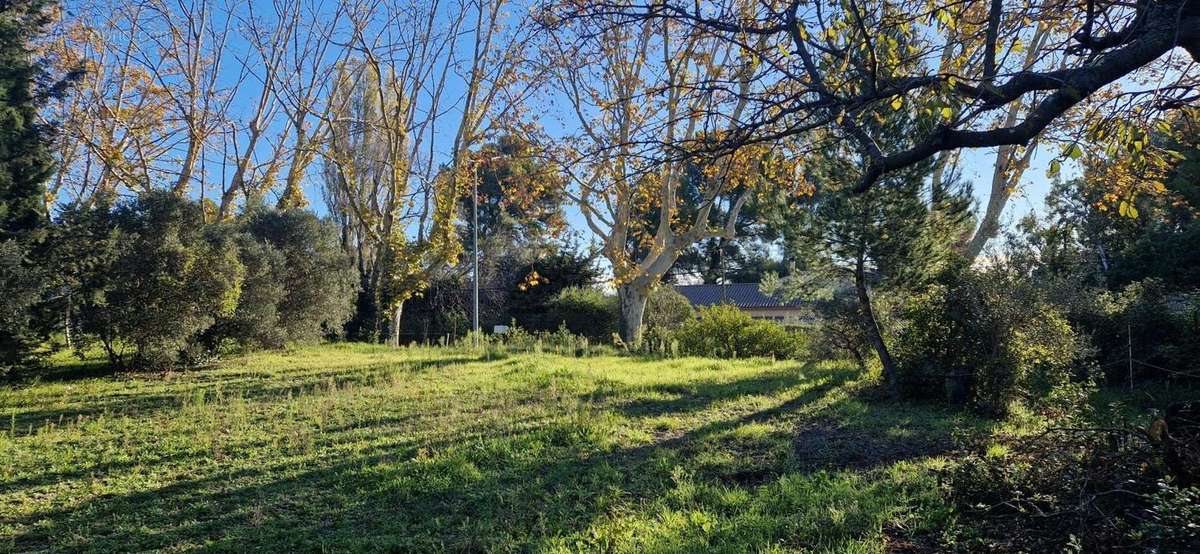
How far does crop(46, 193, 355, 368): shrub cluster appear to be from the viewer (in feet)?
28.1

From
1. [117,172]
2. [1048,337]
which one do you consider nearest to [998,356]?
[1048,337]

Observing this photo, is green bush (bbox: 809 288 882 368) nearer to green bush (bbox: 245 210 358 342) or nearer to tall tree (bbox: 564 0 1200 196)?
tall tree (bbox: 564 0 1200 196)

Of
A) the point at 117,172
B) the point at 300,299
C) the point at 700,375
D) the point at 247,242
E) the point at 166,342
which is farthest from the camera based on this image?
the point at 117,172

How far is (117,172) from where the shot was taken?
48.9ft

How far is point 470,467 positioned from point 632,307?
12.7 metres

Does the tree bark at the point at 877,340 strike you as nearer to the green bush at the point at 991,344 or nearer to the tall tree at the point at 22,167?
the green bush at the point at 991,344

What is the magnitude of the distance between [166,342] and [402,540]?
8.47 metres

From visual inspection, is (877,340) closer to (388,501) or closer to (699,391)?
(699,391)

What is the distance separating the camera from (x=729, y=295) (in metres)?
37.3

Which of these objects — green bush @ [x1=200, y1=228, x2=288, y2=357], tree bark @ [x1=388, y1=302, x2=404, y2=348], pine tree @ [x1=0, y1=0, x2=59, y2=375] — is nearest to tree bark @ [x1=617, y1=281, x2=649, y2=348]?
tree bark @ [x1=388, y1=302, x2=404, y2=348]

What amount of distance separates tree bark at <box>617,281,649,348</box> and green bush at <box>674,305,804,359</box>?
6.40 ft

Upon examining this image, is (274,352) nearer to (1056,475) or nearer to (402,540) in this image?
(402,540)

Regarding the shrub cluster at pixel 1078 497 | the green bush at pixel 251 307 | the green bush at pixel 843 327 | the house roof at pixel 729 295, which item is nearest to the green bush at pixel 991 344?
the green bush at pixel 843 327

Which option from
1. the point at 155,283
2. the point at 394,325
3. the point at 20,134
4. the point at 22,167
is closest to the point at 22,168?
the point at 22,167
